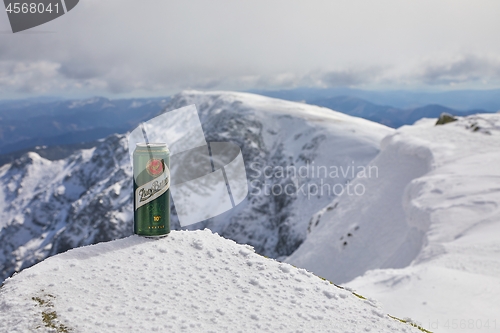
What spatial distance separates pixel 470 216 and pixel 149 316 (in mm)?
11416

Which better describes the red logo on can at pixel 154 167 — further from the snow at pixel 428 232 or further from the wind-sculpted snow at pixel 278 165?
the wind-sculpted snow at pixel 278 165

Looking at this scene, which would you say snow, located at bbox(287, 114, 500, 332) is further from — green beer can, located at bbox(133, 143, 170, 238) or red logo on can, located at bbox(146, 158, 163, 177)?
red logo on can, located at bbox(146, 158, 163, 177)

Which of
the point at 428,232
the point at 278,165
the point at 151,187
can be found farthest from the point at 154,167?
the point at 278,165

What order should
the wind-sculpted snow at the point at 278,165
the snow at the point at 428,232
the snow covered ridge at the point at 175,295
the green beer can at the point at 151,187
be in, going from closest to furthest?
the snow covered ridge at the point at 175,295 < the green beer can at the point at 151,187 < the snow at the point at 428,232 < the wind-sculpted snow at the point at 278,165

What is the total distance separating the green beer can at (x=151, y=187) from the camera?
3.62 metres

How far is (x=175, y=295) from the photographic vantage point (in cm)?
300

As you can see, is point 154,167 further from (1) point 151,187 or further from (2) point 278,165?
(2) point 278,165

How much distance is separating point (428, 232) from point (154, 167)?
10.6 m

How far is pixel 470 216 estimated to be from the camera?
445 inches

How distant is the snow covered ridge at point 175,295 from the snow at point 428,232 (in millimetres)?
3700

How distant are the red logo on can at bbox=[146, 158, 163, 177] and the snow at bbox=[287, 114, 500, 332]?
498 cm

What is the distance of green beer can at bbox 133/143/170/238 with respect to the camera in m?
3.62

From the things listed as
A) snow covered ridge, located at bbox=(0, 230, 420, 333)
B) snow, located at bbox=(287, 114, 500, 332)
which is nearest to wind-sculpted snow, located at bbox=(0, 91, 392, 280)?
snow, located at bbox=(287, 114, 500, 332)

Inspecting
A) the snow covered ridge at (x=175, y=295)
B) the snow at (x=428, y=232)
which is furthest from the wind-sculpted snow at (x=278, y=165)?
the snow covered ridge at (x=175, y=295)
